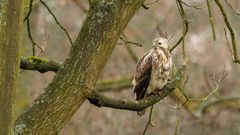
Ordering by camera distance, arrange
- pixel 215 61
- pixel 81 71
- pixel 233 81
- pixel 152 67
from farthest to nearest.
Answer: pixel 215 61 < pixel 233 81 < pixel 152 67 < pixel 81 71

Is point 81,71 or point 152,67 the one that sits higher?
point 81,71

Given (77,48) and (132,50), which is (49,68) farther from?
(132,50)

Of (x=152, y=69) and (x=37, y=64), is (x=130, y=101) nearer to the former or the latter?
(x=37, y=64)

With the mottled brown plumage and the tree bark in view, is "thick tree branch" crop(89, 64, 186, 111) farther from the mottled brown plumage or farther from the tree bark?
the mottled brown plumage

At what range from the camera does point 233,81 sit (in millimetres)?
13867

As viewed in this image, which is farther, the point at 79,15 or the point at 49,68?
the point at 79,15

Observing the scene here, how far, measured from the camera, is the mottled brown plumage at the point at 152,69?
6496mm

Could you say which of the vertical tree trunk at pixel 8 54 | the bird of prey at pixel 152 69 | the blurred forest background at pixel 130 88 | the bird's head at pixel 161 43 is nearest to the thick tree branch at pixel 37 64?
the vertical tree trunk at pixel 8 54

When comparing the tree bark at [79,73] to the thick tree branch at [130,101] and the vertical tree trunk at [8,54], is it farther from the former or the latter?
the vertical tree trunk at [8,54]

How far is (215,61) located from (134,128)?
225cm

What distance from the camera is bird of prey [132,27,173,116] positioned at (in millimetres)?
6496

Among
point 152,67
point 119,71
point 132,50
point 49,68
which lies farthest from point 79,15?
point 49,68

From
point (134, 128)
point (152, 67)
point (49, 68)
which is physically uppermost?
point (49, 68)

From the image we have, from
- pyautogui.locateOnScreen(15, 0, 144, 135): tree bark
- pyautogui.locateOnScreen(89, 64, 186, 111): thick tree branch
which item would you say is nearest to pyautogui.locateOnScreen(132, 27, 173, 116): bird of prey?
pyautogui.locateOnScreen(89, 64, 186, 111): thick tree branch
